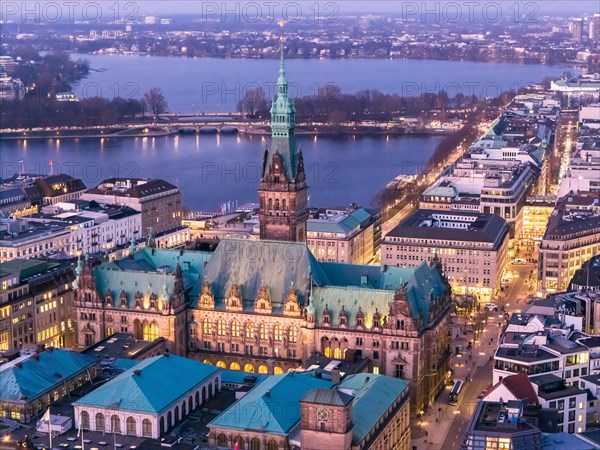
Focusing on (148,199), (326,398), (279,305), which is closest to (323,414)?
(326,398)

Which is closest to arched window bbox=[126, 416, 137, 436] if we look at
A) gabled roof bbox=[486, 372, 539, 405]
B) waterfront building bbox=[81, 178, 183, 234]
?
gabled roof bbox=[486, 372, 539, 405]

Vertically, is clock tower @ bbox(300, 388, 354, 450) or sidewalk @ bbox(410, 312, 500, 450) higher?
clock tower @ bbox(300, 388, 354, 450)

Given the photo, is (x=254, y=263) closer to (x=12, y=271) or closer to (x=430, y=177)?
(x=12, y=271)

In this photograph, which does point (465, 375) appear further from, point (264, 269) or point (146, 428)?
point (146, 428)

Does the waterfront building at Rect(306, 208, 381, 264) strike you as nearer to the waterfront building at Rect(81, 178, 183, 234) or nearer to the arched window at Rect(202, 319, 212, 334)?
the waterfront building at Rect(81, 178, 183, 234)

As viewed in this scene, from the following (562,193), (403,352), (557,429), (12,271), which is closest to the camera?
(557,429)

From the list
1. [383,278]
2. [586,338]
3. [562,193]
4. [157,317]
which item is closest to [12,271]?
[157,317]

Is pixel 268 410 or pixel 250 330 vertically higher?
pixel 268 410
